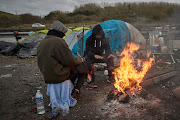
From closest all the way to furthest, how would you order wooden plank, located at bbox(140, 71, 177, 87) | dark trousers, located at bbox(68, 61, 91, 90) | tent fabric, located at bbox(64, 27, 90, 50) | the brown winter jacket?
the brown winter jacket
dark trousers, located at bbox(68, 61, 91, 90)
wooden plank, located at bbox(140, 71, 177, 87)
tent fabric, located at bbox(64, 27, 90, 50)

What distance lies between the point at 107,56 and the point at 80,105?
2.42 meters

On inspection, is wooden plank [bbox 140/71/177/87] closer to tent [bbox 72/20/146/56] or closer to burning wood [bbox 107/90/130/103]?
burning wood [bbox 107/90/130/103]

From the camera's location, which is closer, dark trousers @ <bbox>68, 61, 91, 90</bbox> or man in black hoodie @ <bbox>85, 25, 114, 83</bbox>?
dark trousers @ <bbox>68, 61, 91, 90</bbox>

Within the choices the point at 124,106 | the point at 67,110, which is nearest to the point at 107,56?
the point at 124,106

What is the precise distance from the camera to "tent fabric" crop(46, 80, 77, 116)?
367 cm

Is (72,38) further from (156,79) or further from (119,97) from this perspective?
(119,97)

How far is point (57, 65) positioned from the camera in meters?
3.50

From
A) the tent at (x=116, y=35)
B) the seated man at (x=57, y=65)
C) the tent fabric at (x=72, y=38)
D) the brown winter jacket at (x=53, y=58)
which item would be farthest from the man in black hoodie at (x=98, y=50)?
the tent fabric at (x=72, y=38)

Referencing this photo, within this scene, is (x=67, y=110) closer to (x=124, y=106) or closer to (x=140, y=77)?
(x=124, y=106)

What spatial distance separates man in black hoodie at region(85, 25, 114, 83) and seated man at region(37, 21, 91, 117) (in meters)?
1.79

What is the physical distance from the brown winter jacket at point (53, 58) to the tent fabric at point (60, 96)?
215 mm

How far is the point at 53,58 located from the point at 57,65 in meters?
0.19

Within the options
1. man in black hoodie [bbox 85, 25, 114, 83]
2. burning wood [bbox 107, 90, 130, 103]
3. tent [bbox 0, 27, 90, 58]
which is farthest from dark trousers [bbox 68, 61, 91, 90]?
tent [bbox 0, 27, 90, 58]

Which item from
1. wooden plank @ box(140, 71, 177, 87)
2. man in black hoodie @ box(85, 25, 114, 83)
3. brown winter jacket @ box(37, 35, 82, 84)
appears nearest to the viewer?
brown winter jacket @ box(37, 35, 82, 84)
